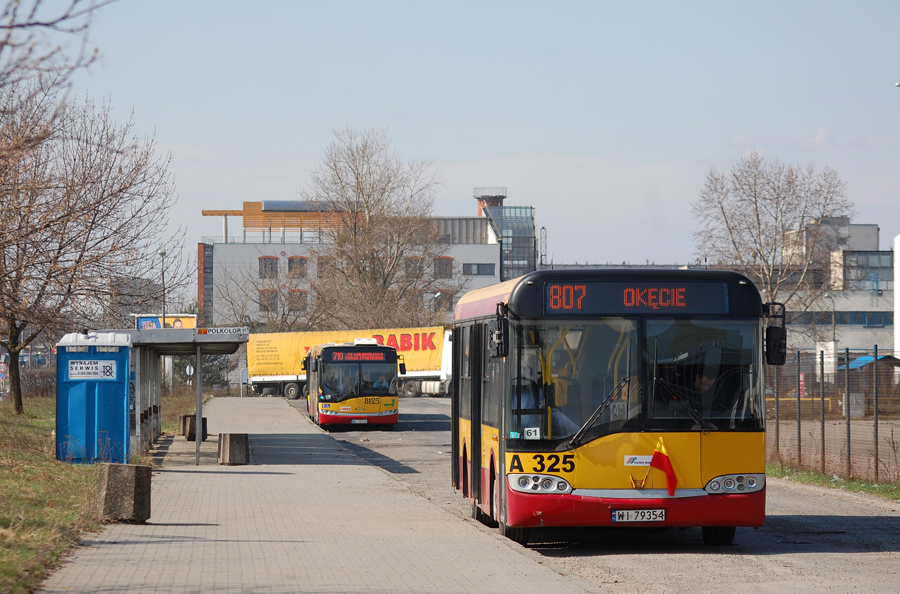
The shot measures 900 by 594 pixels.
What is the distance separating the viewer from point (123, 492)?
458 inches

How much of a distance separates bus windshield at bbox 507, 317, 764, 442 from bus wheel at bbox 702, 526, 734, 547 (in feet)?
3.94

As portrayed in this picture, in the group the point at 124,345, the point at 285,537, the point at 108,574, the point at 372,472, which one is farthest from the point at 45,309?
the point at 108,574

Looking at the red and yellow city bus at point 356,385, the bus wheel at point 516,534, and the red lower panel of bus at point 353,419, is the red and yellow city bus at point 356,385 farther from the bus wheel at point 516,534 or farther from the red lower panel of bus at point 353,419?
the bus wheel at point 516,534

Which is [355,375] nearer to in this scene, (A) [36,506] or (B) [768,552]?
(A) [36,506]

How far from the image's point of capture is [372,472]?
1997cm

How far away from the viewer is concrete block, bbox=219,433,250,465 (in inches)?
829

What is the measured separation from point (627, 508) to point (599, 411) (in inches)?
37.5

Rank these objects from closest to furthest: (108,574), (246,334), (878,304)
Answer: (108,574) < (246,334) < (878,304)

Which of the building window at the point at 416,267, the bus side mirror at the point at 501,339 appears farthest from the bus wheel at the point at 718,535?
the building window at the point at 416,267

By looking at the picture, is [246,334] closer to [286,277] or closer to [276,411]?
[276,411]

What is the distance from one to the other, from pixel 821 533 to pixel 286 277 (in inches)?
2697

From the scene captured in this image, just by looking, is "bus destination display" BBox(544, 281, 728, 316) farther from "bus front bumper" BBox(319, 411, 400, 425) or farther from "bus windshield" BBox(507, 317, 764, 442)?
"bus front bumper" BBox(319, 411, 400, 425)

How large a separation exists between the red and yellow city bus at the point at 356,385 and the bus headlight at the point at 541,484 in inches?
1021

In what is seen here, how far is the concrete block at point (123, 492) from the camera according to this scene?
11602 millimetres
